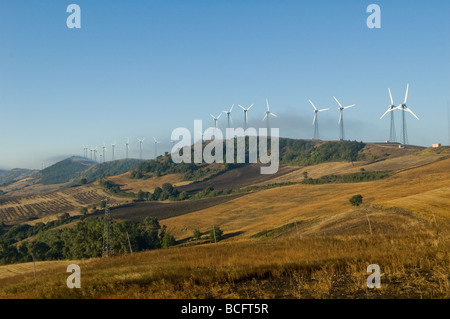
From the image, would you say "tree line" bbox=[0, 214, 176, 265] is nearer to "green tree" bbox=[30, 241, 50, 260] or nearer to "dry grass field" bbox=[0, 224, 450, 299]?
"green tree" bbox=[30, 241, 50, 260]

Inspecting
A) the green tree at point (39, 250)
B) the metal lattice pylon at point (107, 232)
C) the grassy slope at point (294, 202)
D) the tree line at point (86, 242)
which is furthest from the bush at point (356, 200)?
the green tree at point (39, 250)

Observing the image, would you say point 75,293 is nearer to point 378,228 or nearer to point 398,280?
point 398,280

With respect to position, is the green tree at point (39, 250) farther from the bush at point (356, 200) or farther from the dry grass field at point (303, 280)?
the dry grass field at point (303, 280)

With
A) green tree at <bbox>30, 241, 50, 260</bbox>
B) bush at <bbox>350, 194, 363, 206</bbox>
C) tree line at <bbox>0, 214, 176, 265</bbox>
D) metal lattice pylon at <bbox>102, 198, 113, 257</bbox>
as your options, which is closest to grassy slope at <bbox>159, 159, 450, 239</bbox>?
bush at <bbox>350, 194, 363, 206</bbox>

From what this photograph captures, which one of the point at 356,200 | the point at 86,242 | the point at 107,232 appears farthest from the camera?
the point at 356,200

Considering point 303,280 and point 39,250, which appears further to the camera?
point 39,250

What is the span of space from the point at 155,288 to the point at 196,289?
1808 millimetres

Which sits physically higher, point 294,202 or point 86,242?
point 294,202

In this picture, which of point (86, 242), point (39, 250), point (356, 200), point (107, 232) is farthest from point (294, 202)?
point (39, 250)

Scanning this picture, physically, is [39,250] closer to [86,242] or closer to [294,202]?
[86,242]

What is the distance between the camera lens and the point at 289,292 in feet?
46.9

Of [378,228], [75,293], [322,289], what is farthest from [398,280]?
[378,228]

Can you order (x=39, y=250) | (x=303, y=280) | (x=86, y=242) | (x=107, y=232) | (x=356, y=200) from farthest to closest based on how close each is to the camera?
1. (x=39, y=250)
2. (x=356, y=200)
3. (x=86, y=242)
4. (x=107, y=232)
5. (x=303, y=280)

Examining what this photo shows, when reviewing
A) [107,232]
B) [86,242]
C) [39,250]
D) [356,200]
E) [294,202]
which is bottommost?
[39,250]
